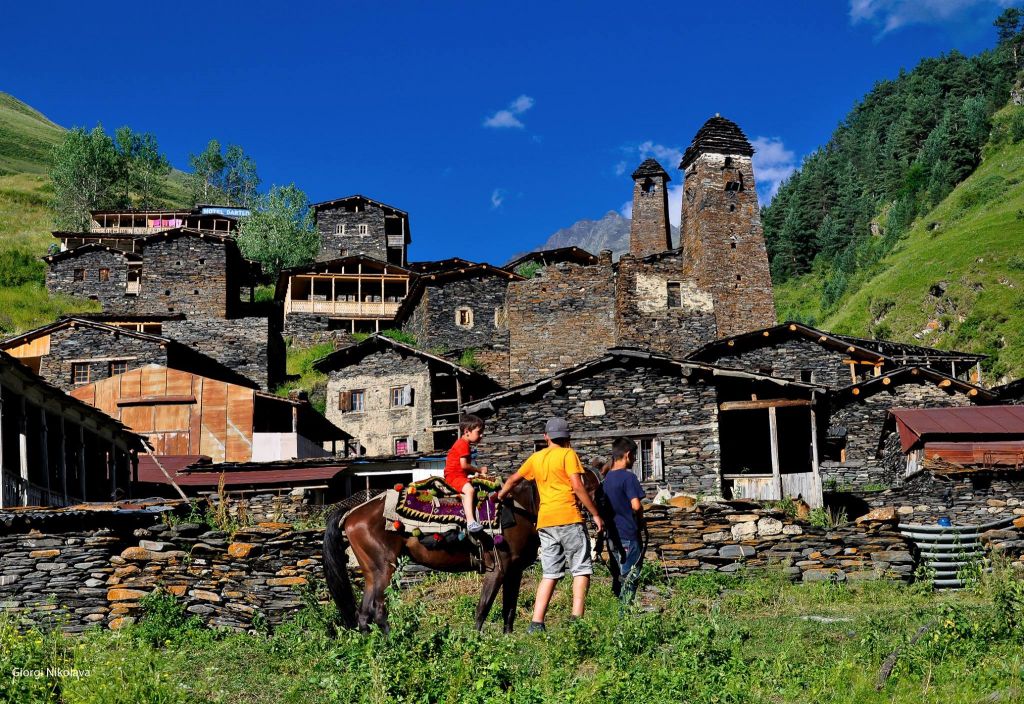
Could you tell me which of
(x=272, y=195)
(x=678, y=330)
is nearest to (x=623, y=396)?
(x=678, y=330)

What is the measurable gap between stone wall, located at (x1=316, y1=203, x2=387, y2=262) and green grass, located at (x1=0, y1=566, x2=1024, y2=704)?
60.8 meters

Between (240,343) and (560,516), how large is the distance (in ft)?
143

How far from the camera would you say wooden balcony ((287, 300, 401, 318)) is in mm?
60875

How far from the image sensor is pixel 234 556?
14.7m

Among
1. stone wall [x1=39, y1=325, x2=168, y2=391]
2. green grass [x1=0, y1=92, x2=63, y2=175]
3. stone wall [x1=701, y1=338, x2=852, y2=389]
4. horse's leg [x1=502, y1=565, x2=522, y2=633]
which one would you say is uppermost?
green grass [x1=0, y1=92, x2=63, y2=175]

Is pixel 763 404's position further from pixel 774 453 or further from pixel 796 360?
pixel 796 360

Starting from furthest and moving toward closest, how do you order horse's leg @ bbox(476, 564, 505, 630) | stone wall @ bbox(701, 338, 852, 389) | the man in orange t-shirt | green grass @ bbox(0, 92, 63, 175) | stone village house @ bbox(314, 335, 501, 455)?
green grass @ bbox(0, 92, 63, 175) < stone village house @ bbox(314, 335, 501, 455) < stone wall @ bbox(701, 338, 852, 389) < horse's leg @ bbox(476, 564, 505, 630) < the man in orange t-shirt

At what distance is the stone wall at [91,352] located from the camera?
1730 inches

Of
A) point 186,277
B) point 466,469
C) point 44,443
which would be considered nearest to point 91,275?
point 186,277

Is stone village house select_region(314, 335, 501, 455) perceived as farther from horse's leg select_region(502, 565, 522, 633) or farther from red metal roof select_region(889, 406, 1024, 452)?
horse's leg select_region(502, 565, 522, 633)

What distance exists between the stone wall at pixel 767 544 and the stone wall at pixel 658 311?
101 feet

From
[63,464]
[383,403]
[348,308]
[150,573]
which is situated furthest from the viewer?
[348,308]

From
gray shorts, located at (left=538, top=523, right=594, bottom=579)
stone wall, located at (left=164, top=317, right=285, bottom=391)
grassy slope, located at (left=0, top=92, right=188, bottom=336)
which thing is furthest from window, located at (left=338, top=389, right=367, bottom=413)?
gray shorts, located at (left=538, top=523, right=594, bottom=579)

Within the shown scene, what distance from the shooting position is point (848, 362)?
126 feet
